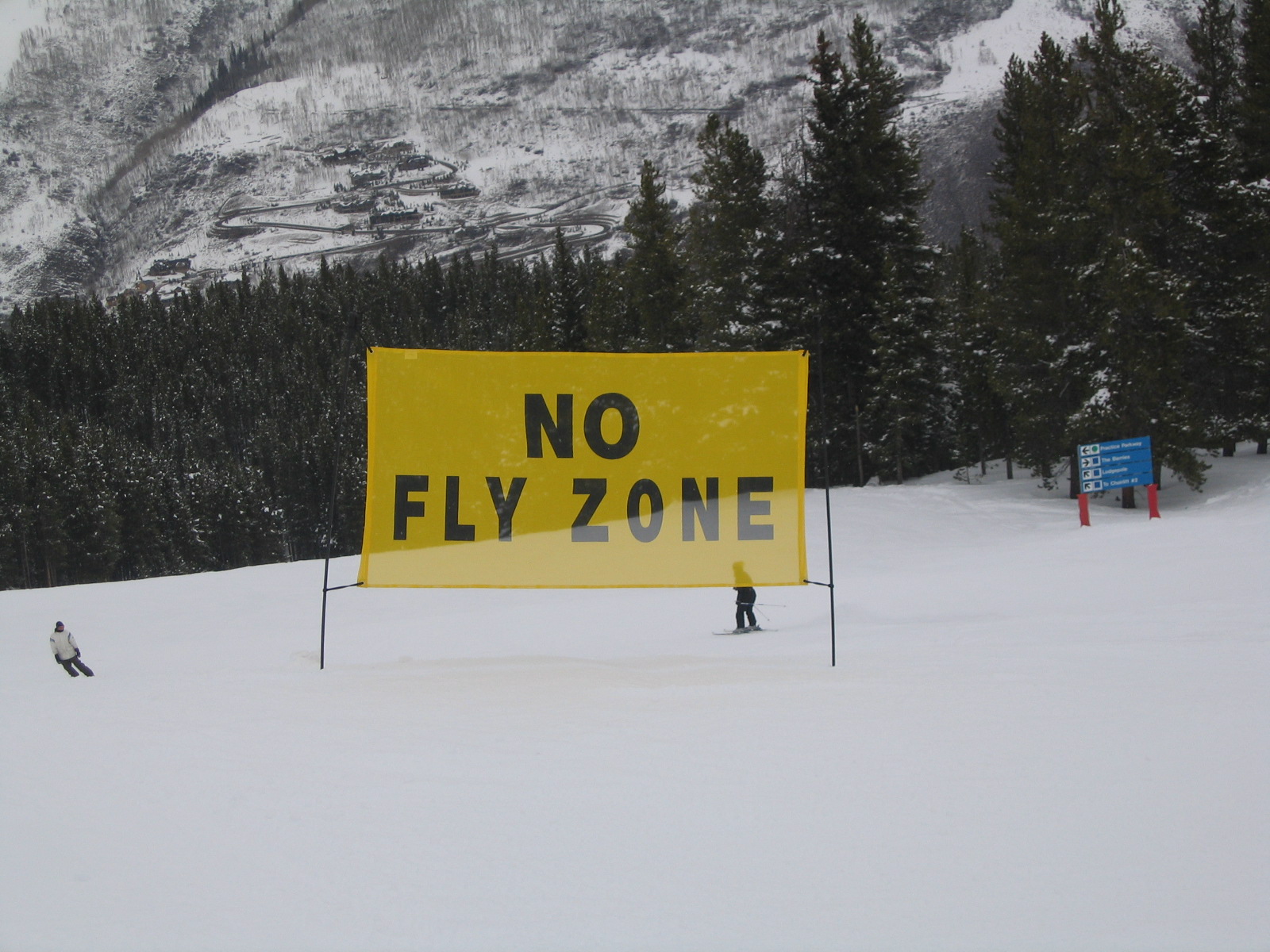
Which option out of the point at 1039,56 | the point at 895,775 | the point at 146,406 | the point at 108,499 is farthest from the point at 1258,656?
the point at 146,406

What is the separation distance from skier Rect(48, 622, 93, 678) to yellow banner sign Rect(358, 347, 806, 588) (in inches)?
332

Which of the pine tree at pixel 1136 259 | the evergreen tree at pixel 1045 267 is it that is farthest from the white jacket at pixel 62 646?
the evergreen tree at pixel 1045 267

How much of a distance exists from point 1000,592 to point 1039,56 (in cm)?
2571

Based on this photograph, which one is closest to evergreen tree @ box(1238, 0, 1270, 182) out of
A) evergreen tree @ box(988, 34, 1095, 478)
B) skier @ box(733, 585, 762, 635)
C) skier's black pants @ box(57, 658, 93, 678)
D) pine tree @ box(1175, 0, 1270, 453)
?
pine tree @ box(1175, 0, 1270, 453)

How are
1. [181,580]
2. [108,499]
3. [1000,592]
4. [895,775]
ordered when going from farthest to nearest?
[108,499] → [181,580] → [1000,592] → [895,775]

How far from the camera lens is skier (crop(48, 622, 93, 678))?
14992mm

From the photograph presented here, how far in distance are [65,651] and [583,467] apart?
10417 mm

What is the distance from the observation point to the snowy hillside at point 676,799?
4.82m

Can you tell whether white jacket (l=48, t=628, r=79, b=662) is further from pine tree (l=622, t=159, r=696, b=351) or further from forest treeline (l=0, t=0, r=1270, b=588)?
pine tree (l=622, t=159, r=696, b=351)

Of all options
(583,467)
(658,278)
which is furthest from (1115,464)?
(658,278)

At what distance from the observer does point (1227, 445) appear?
107ft

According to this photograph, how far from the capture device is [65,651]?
1505 centimetres

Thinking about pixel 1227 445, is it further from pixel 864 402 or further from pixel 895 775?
pixel 895 775

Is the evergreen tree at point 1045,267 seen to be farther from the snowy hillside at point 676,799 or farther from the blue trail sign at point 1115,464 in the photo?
the snowy hillside at point 676,799
